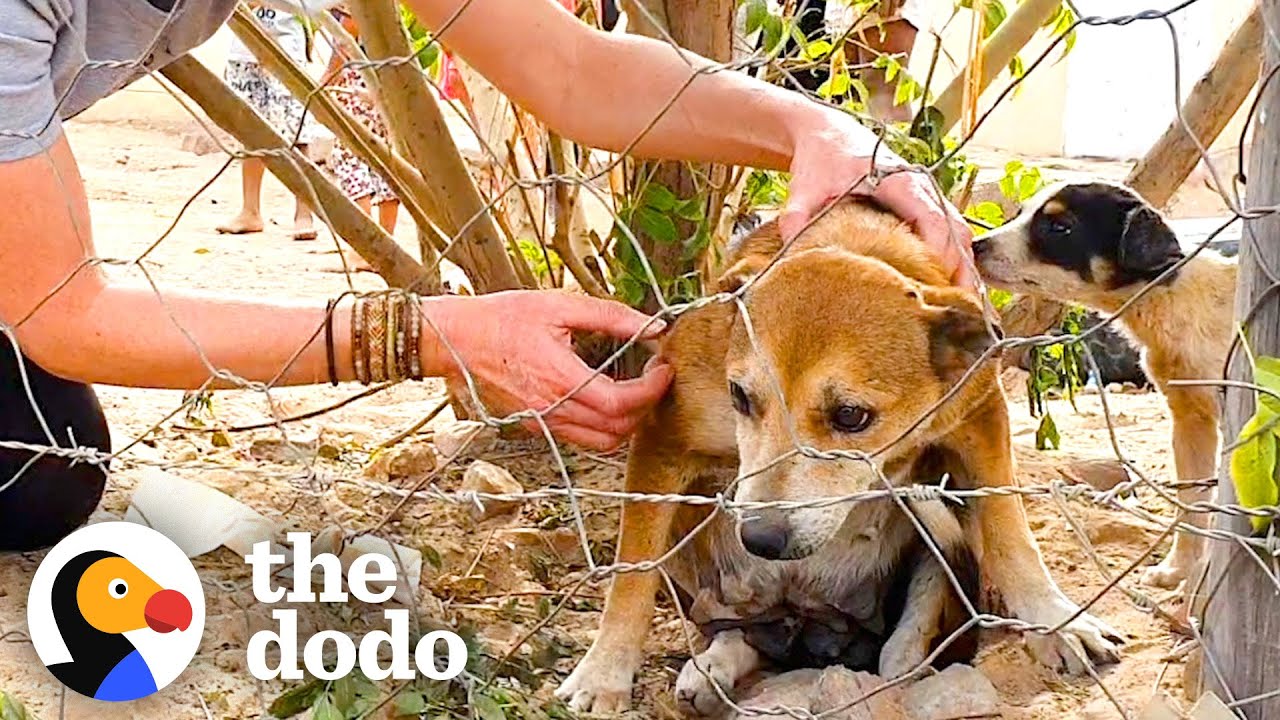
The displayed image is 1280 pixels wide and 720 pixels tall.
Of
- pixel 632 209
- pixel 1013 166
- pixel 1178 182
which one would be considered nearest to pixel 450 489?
pixel 632 209

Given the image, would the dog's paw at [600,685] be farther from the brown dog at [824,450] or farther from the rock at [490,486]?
the rock at [490,486]

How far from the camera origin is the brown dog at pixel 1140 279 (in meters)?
2.38

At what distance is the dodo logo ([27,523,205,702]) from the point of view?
178 cm

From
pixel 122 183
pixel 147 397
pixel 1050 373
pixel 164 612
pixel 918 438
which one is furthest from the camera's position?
pixel 122 183

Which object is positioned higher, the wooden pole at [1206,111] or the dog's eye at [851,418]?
the wooden pole at [1206,111]

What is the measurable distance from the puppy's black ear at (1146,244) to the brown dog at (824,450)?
0.50 m

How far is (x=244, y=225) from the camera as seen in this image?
637 cm

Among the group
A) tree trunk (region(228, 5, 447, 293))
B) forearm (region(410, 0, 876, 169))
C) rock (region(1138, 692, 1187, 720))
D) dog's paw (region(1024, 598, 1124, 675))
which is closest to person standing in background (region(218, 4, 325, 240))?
tree trunk (region(228, 5, 447, 293))

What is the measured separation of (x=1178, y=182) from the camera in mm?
2707

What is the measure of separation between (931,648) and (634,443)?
486 millimetres

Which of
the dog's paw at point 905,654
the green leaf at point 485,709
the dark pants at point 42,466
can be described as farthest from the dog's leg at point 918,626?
the dark pants at point 42,466

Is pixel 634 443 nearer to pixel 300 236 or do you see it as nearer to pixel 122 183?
pixel 300 236

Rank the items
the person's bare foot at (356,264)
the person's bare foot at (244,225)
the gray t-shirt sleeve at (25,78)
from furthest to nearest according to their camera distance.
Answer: the person's bare foot at (244,225), the person's bare foot at (356,264), the gray t-shirt sleeve at (25,78)

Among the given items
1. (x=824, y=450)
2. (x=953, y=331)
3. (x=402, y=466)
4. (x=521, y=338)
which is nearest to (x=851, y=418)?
(x=824, y=450)
